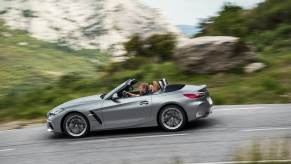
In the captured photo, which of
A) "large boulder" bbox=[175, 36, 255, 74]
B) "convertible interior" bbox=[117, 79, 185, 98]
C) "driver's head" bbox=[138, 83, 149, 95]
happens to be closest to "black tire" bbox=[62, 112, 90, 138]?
"convertible interior" bbox=[117, 79, 185, 98]

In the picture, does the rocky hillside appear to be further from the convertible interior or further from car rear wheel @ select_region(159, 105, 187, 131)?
car rear wheel @ select_region(159, 105, 187, 131)

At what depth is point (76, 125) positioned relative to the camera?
13828 mm

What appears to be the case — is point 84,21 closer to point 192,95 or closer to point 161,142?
point 192,95

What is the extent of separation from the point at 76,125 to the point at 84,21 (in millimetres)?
174543

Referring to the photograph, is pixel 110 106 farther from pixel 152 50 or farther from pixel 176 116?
pixel 152 50

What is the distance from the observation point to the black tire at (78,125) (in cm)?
1370

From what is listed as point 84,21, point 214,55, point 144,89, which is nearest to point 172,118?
point 144,89

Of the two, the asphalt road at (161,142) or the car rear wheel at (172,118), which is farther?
the car rear wheel at (172,118)

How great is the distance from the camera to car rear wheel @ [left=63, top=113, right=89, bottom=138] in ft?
45.0

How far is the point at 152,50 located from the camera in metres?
27.9

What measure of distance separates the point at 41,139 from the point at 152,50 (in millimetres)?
14244

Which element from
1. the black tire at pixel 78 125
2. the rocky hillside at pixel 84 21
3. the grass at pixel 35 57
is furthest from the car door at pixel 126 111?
the rocky hillside at pixel 84 21

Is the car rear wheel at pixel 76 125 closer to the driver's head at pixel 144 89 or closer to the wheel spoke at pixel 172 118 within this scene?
the driver's head at pixel 144 89

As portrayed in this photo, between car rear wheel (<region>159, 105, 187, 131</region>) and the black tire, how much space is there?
203cm
